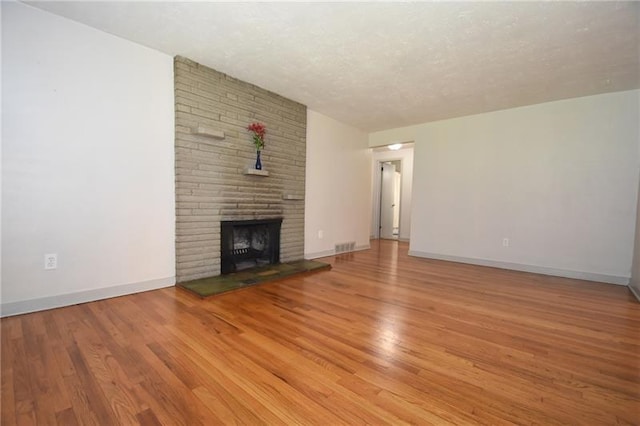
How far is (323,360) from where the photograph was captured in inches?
64.7

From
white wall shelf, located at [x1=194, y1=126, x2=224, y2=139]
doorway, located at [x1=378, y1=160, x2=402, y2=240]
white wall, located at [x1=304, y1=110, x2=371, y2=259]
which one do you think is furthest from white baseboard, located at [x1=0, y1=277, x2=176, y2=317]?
doorway, located at [x1=378, y1=160, x2=402, y2=240]

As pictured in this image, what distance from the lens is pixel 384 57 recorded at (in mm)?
2754

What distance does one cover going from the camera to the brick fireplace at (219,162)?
9.77 ft

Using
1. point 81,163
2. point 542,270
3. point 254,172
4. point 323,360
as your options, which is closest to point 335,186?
point 254,172

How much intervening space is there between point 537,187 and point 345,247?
321 centimetres

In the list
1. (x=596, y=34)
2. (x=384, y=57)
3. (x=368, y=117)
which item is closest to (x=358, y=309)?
(x=384, y=57)

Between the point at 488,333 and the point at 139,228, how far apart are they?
3.29 metres

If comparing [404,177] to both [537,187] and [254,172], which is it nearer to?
[537,187]

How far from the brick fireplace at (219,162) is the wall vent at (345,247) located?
4.24 ft

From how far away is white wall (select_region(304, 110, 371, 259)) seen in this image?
4633 mm

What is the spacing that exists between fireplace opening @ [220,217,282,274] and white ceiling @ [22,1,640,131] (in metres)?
1.87

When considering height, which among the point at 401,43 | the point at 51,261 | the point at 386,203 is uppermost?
the point at 401,43

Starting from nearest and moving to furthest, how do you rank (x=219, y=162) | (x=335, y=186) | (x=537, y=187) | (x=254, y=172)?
1. (x=219, y=162)
2. (x=254, y=172)
3. (x=537, y=187)
4. (x=335, y=186)

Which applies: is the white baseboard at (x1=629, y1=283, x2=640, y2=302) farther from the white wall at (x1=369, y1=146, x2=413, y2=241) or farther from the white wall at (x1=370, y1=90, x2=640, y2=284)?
the white wall at (x1=369, y1=146, x2=413, y2=241)
